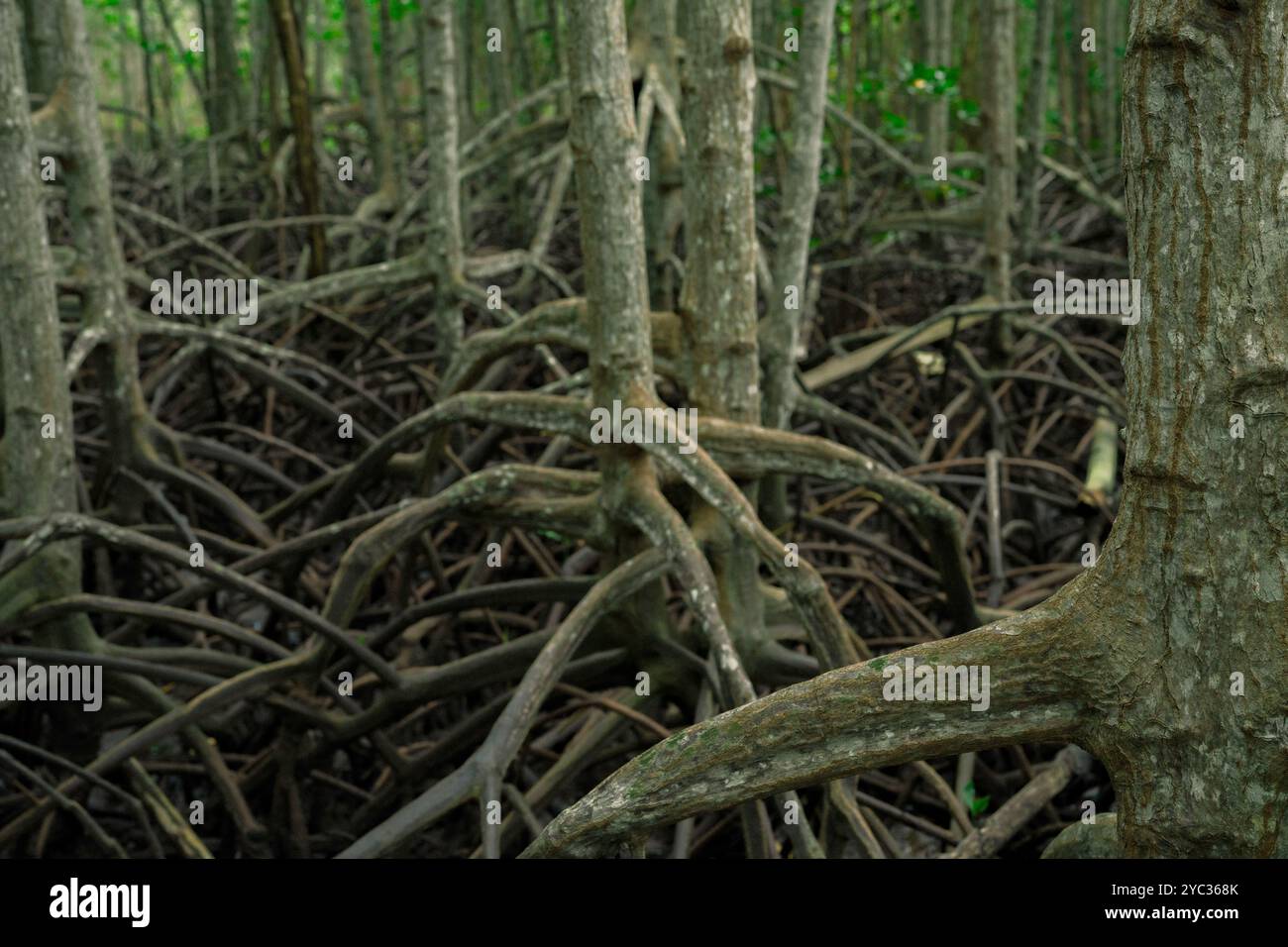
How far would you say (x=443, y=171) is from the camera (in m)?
4.93

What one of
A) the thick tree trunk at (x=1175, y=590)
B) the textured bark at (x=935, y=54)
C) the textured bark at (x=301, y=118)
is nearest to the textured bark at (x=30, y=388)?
the thick tree trunk at (x=1175, y=590)

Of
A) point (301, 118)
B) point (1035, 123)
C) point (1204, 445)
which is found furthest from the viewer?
point (1035, 123)

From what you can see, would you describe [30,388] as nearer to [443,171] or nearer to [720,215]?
[720,215]

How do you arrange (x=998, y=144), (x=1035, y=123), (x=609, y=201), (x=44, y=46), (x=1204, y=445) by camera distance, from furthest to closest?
(x=1035, y=123) < (x=998, y=144) < (x=44, y=46) < (x=609, y=201) < (x=1204, y=445)

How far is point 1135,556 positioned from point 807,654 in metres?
1.73

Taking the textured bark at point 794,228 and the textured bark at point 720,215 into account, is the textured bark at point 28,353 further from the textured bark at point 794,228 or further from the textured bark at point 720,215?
the textured bark at point 794,228

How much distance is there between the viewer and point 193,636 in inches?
164

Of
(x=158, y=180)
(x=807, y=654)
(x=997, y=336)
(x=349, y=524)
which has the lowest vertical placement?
(x=807, y=654)

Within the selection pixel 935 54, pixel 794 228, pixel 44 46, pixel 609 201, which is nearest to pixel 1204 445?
pixel 609 201

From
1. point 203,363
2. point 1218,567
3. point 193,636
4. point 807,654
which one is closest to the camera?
point 1218,567

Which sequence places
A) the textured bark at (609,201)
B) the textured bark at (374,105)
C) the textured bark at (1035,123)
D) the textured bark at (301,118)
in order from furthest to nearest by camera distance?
the textured bark at (374,105) → the textured bark at (1035,123) → the textured bark at (301,118) → the textured bark at (609,201)

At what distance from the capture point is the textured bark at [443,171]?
4867 mm
